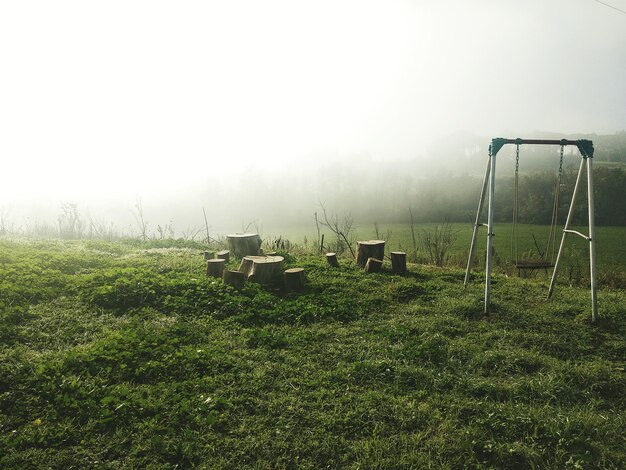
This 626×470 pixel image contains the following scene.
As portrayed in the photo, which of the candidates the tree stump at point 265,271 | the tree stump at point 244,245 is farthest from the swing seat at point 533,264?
the tree stump at point 244,245

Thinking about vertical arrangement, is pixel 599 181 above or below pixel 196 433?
above

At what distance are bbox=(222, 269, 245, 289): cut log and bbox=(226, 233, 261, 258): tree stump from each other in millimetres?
3236

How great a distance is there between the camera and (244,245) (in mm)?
12555

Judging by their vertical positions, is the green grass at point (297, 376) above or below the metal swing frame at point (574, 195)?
below

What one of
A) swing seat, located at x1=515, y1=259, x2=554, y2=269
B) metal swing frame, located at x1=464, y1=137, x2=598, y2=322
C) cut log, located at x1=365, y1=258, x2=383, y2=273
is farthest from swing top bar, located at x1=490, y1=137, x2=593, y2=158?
cut log, located at x1=365, y1=258, x2=383, y2=273

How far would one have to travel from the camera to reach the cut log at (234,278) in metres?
9.23

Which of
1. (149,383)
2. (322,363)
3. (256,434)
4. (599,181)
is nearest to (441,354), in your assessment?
(322,363)

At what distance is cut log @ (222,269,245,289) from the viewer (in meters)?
9.23

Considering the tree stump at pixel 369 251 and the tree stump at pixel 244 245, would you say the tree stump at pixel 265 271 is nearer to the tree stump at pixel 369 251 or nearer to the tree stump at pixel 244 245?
the tree stump at pixel 244 245

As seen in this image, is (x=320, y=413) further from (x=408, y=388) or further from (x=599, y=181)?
(x=599, y=181)

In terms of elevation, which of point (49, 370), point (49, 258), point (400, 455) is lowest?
point (400, 455)

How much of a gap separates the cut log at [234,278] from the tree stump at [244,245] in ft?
10.6

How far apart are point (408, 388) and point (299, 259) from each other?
25.1 ft

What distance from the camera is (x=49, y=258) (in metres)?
10.6
